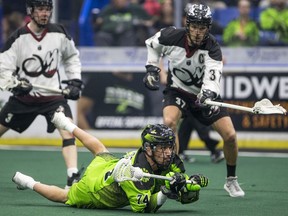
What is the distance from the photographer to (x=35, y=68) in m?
9.72

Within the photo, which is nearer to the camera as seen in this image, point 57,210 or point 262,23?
point 57,210

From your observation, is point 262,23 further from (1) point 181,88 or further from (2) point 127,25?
(1) point 181,88

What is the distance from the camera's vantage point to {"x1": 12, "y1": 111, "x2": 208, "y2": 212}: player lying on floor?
7523 millimetres

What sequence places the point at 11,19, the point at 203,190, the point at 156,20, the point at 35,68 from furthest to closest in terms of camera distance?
the point at 11,19, the point at 156,20, the point at 35,68, the point at 203,190

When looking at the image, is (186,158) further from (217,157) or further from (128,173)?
(128,173)

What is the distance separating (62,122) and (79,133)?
0.30 metres

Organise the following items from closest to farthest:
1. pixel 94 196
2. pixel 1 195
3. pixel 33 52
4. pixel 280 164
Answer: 1. pixel 94 196
2. pixel 1 195
3. pixel 33 52
4. pixel 280 164

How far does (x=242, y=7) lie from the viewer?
13.8 m

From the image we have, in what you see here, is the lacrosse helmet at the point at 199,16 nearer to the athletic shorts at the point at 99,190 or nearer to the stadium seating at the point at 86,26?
the athletic shorts at the point at 99,190

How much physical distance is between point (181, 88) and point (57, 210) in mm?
2021

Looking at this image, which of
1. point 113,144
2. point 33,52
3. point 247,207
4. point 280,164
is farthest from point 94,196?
point 113,144

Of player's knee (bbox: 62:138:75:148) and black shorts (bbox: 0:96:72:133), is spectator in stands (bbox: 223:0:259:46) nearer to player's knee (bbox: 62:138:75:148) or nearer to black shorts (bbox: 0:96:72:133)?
black shorts (bbox: 0:96:72:133)

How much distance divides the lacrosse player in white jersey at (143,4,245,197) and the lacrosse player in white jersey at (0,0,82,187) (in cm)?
91

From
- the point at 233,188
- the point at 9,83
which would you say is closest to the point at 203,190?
the point at 233,188
